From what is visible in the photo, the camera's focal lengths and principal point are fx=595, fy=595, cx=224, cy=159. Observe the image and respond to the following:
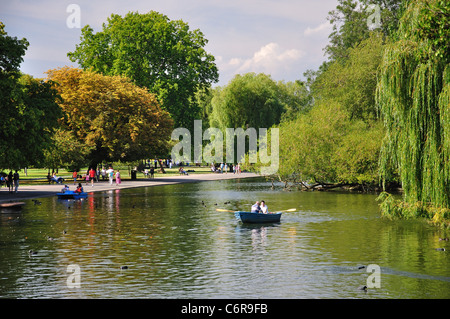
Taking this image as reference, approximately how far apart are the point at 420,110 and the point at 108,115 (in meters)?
49.0

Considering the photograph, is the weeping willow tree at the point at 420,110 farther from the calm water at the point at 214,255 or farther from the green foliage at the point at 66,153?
the green foliage at the point at 66,153

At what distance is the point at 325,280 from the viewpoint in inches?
633

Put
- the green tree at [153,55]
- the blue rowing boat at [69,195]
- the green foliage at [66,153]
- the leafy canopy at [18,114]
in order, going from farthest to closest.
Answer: the green tree at [153,55] < the green foliage at [66,153] < the blue rowing boat at [69,195] < the leafy canopy at [18,114]

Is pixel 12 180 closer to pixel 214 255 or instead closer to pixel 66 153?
pixel 66 153

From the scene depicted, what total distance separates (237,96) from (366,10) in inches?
1108

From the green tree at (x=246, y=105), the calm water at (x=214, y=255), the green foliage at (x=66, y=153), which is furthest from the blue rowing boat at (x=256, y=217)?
the green tree at (x=246, y=105)

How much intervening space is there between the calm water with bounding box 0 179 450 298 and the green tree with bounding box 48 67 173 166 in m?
32.5

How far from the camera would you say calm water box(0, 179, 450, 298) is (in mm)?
15133

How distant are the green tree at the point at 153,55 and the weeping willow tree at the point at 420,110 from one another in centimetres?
5516

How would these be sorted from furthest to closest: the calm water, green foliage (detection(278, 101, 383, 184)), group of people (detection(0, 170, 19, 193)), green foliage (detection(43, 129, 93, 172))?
green foliage (detection(43, 129, 93, 172))
green foliage (detection(278, 101, 383, 184))
group of people (detection(0, 170, 19, 193))
the calm water

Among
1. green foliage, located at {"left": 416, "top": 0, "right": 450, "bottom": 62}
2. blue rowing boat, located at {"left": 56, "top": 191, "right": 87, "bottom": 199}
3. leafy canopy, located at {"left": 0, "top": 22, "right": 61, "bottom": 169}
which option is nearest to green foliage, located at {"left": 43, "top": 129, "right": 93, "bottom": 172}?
leafy canopy, located at {"left": 0, "top": 22, "right": 61, "bottom": 169}

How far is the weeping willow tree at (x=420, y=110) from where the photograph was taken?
72.2ft

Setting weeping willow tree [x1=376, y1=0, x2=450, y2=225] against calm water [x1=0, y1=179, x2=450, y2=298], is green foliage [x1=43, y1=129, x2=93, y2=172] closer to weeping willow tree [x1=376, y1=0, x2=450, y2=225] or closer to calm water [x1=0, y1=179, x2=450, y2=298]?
calm water [x1=0, y1=179, x2=450, y2=298]

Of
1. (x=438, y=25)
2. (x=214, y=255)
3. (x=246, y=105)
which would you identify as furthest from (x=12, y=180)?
(x=246, y=105)
